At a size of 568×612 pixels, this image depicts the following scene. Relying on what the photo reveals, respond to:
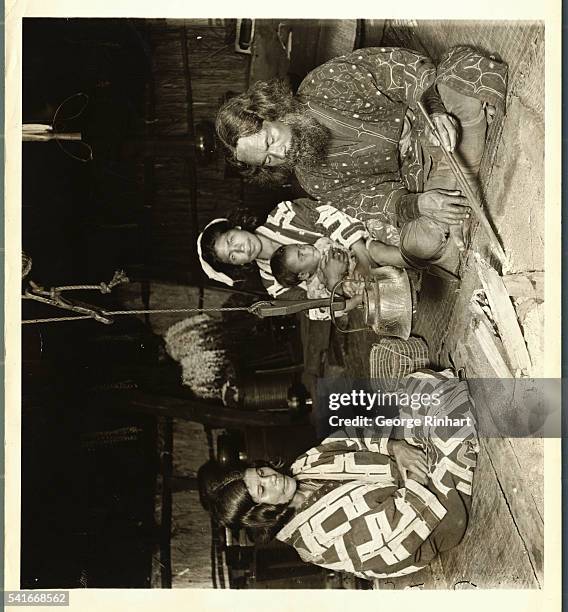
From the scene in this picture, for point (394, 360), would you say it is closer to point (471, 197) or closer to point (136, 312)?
point (471, 197)

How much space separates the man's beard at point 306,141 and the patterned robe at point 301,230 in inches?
4.2

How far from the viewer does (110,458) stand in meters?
3.02

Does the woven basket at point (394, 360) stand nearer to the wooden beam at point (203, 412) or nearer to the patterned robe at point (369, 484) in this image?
the patterned robe at point (369, 484)

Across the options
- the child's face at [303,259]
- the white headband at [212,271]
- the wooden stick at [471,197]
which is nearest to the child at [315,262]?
the child's face at [303,259]

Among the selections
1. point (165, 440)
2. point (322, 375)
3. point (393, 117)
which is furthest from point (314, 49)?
point (165, 440)

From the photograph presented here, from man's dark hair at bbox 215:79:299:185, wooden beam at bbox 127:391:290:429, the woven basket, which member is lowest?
wooden beam at bbox 127:391:290:429

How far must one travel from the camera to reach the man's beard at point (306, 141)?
302 centimetres

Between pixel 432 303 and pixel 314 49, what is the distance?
2.40ft

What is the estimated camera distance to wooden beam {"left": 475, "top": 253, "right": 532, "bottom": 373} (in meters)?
2.99

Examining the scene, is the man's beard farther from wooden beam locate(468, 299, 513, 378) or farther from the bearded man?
wooden beam locate(468, 299, 513, 378)

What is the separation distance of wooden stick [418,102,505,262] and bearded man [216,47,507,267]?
13mm

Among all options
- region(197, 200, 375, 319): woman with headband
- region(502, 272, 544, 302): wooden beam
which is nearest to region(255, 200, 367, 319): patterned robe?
region(197, 200, 375, 319): woman with headband

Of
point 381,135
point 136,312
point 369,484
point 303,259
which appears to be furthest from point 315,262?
point 369,484
